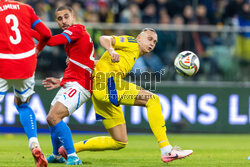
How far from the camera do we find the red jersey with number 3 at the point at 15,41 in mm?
6465

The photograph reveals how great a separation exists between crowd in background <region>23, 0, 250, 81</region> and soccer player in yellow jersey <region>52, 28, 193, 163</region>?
5814mm

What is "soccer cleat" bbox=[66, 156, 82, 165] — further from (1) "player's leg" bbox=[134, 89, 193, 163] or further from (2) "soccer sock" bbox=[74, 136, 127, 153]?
(1) "player's leg" bbox=[134, 89, 193, 163]

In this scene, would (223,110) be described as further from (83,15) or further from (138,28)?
(83,15)

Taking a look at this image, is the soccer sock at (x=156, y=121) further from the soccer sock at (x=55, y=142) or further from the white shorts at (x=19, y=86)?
the white shorts at (x=19, y=86)

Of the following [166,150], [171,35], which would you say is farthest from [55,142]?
[171,35]

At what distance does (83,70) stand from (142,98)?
1006 millimetres

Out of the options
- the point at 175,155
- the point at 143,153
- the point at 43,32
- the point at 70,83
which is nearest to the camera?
the point at 43,32

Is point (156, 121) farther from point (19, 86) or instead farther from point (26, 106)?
point (19, 86)

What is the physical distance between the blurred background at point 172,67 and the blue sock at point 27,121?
7.11m

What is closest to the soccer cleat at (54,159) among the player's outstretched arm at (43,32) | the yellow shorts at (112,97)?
the yellow shorts at (112,97)

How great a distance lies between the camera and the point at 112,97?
7465 mm

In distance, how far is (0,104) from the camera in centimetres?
A: 1374

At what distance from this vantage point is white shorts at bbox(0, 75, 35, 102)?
257 inches

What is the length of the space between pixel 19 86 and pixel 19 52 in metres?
0.46
